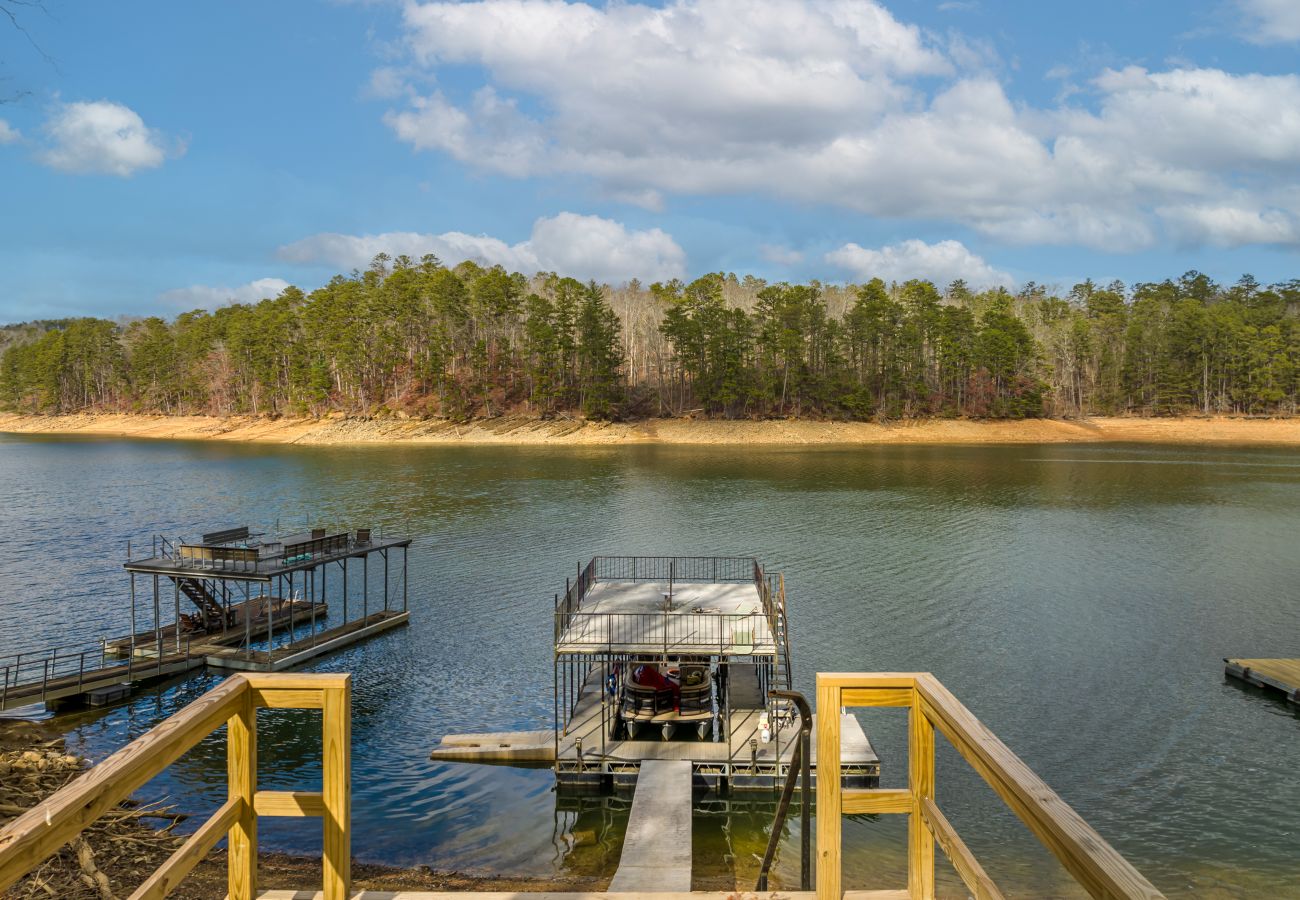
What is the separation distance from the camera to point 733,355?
354 ft

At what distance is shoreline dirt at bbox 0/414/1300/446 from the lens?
333 feet

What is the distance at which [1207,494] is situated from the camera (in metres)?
56.8

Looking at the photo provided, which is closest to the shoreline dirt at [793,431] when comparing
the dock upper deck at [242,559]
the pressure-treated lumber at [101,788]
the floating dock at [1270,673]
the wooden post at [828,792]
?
the dock upper deck at [242,559]

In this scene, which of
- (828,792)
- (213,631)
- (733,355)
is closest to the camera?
(828,792)

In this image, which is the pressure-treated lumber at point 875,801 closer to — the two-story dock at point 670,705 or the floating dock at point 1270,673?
the two-story dock at point 670,705

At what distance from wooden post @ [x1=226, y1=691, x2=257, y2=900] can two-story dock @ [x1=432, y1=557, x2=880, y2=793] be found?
43.2 ft

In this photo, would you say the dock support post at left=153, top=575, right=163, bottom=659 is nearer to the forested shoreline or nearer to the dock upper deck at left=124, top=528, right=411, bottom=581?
the dock upper deck at left=124, top=528, right=411, bottom=581

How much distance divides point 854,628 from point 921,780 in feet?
80.5

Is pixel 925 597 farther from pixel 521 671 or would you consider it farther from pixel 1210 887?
pixel 1210 887

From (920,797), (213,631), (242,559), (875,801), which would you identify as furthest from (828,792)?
(213,631)

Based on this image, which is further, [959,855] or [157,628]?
[157,628]

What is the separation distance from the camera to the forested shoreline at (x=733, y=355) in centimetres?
10912

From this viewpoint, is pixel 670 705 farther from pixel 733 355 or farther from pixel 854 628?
pixel 733 355

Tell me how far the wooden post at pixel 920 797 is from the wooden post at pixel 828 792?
1.06 ft
